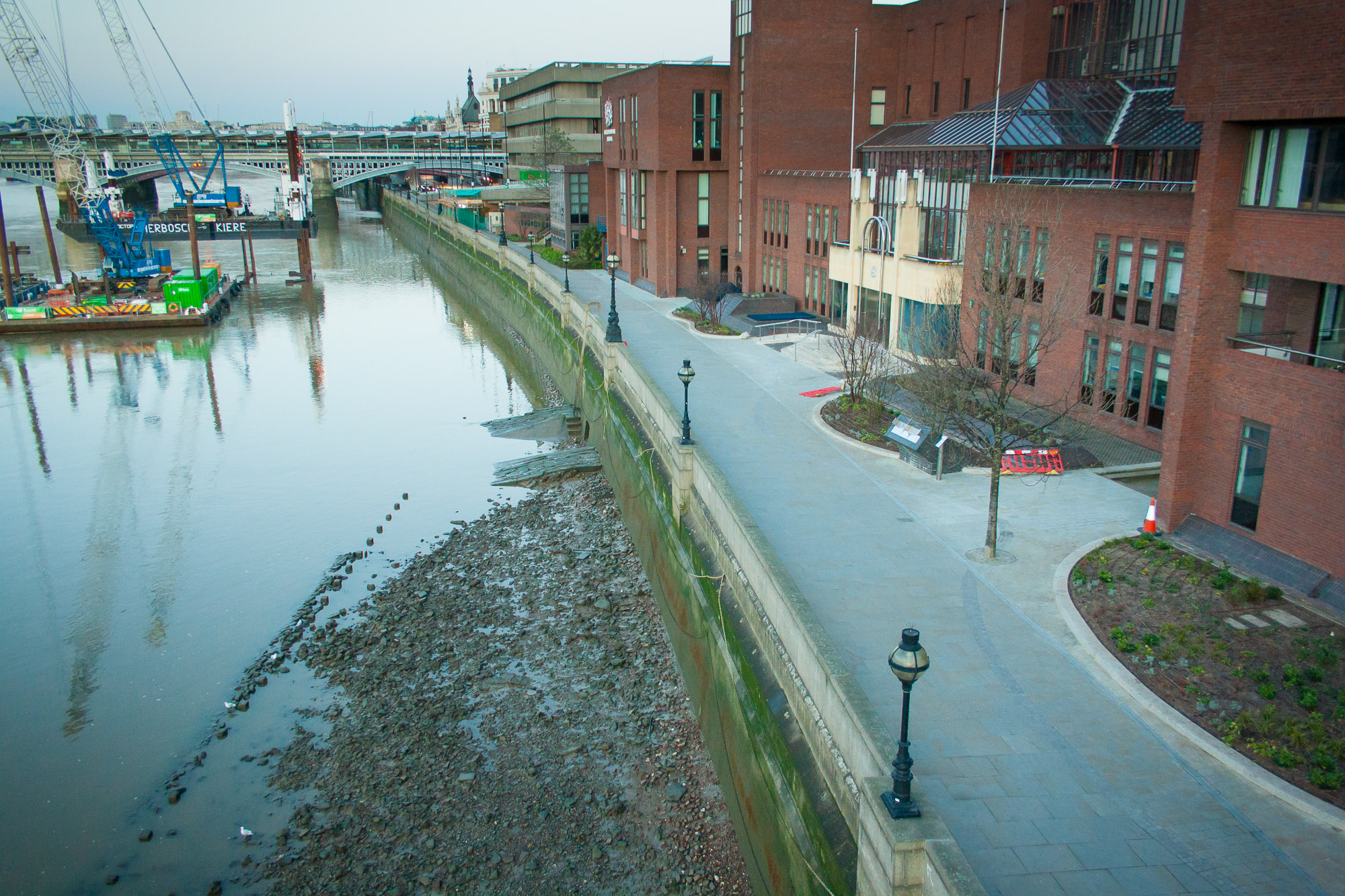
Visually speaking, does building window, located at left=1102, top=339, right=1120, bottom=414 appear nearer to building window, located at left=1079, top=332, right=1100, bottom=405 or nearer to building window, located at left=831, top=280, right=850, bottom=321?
building window, located at left=1079, top=332, right=1100, bottom=405

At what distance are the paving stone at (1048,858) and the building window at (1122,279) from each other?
15117mm

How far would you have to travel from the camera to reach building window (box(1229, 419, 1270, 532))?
15.0 metres

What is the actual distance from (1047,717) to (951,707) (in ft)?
3.55

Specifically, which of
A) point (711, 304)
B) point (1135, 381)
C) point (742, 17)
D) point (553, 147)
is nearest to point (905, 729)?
point (1135, 381)

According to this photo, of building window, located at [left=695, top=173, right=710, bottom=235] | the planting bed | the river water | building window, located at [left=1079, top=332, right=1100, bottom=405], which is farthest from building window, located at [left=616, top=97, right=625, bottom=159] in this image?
the planting bed

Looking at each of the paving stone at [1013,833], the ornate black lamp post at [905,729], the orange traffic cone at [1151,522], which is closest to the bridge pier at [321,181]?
the orange traffic cone at [1151,522]

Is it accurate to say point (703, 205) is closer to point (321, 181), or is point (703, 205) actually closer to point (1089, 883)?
point (1089, 883)

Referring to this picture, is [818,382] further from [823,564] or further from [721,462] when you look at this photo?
[823,564]

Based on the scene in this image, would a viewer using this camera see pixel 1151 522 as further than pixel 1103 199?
No

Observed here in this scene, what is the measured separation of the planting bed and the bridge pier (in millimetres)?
135931

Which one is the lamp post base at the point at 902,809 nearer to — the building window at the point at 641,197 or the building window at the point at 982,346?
the building window at the point at 982,346

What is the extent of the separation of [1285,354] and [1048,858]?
32.8 ft

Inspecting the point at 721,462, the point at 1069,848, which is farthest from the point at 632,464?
the point at 1069,848

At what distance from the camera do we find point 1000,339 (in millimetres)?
17094
